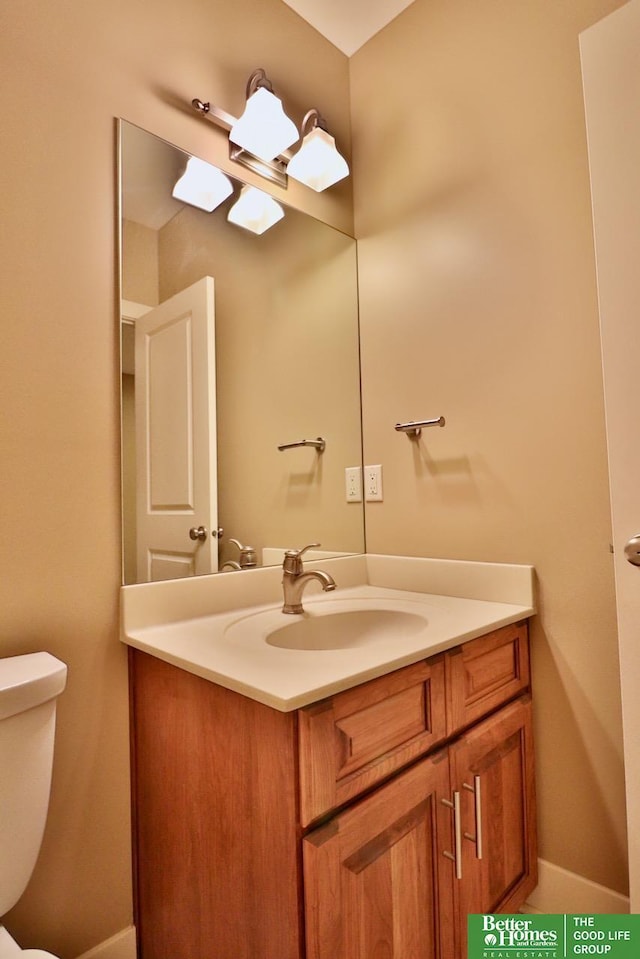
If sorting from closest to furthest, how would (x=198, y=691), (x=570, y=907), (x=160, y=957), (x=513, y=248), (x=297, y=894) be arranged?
1. (x=297, y=894)
2. (x=198, y=691)
3. (x=160, y=957)
4. (x=570, y=907)
5. (x=513, y=248)

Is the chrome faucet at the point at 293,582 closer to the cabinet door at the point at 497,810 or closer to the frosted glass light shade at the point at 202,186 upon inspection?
the cabinet door at the point at 497,810

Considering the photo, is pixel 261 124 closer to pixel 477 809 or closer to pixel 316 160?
pixel 316 160

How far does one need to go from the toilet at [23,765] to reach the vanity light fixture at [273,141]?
4.55 ft

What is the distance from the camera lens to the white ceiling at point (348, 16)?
158 cm

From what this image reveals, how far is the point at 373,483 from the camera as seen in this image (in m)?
1.66

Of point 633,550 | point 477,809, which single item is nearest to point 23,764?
Answer: point 477,809

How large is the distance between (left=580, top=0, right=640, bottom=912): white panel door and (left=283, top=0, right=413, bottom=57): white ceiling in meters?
0.93

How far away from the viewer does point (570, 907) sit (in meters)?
1.19

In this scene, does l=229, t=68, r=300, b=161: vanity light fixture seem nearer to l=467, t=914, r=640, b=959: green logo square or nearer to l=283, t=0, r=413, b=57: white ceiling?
l=283, t=0, r=413, b=57: white ceiling

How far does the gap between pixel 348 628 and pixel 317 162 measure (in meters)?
1.35

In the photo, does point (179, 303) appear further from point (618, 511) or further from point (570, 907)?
point (570, 907)

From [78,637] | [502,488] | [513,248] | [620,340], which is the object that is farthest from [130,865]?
[513,248]

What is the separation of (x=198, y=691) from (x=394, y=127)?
1.75 metres

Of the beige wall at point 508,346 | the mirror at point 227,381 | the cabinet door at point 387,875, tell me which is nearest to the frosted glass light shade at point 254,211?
the mirror at point 227,381
